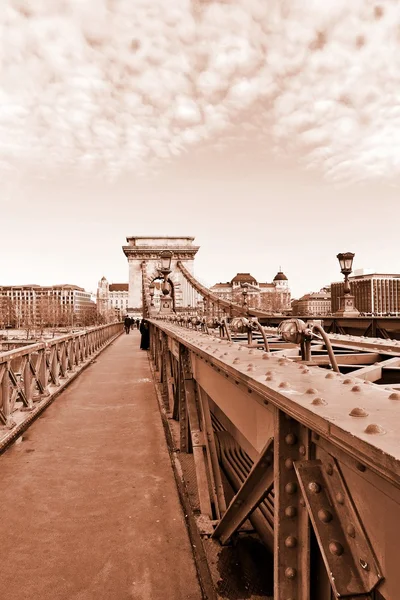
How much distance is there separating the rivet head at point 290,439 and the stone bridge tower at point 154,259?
4736 cm

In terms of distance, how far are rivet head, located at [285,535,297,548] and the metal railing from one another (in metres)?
4.21

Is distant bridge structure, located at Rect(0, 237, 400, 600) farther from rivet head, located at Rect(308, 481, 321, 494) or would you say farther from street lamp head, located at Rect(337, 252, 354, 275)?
street lamp head, located at Rect(337, 252, 354, 275)

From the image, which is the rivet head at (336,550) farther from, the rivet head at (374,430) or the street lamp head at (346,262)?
the street lamp head at (346,262)

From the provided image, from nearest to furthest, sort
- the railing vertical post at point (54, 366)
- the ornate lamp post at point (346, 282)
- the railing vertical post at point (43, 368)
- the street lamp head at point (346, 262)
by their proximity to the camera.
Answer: the railing vertical post at point (43, 368)
the railing vertical post at point (54, 366)
the ornate lamp post at point (346, 282)
the street lamp head at point (346, 262)

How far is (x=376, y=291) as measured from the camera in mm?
43312

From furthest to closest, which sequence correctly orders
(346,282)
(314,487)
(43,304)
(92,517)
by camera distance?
(43,304)
(346,282)
(92,517)
(314,487)

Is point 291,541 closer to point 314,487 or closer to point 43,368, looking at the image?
point 314,487

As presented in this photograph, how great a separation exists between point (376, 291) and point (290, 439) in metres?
45.2

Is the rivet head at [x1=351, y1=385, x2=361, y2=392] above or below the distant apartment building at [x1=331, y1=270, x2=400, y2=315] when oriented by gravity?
below

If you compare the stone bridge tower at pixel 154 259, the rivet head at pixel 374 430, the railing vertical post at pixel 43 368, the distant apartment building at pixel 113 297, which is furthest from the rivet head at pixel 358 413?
the distant apartment building at pixel 113 297

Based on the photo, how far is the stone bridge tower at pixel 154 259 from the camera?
1961 inches

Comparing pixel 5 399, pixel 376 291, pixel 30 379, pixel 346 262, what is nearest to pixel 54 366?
pixel 30 379

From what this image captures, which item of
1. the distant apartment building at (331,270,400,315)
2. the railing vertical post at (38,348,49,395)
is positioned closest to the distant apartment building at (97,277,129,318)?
the distant apartment building at (331,270,400,315)

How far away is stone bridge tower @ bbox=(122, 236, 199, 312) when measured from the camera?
49.8m
